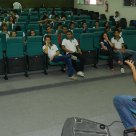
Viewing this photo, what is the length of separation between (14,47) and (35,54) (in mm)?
527

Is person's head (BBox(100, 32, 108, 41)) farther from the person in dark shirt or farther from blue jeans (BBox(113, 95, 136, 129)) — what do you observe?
blue jeans (BBox(113, 95, 136, 129))

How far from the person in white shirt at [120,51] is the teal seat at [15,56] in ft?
7.62

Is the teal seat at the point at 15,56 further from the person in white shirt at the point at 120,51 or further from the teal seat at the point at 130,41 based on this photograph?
the teal seat at the point at 130,41

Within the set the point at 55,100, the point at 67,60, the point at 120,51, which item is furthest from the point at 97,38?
the point at 55,100

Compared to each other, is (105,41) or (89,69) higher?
(105,41)

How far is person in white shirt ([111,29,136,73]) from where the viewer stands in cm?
747

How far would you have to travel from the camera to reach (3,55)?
657cm

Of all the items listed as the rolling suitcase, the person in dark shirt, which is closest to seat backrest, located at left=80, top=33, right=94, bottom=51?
the person in dark shirt

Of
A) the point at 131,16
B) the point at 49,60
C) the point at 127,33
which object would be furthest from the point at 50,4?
the point at 49,60

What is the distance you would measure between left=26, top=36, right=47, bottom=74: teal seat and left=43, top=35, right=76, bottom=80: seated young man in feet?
0.46

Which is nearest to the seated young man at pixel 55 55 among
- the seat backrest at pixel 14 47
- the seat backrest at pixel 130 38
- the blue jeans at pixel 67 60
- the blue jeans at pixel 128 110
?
the blue jeans at pixel 67 60

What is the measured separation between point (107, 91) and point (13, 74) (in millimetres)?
2223

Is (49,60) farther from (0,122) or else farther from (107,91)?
(0,122)

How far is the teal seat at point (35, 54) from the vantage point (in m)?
6.85
